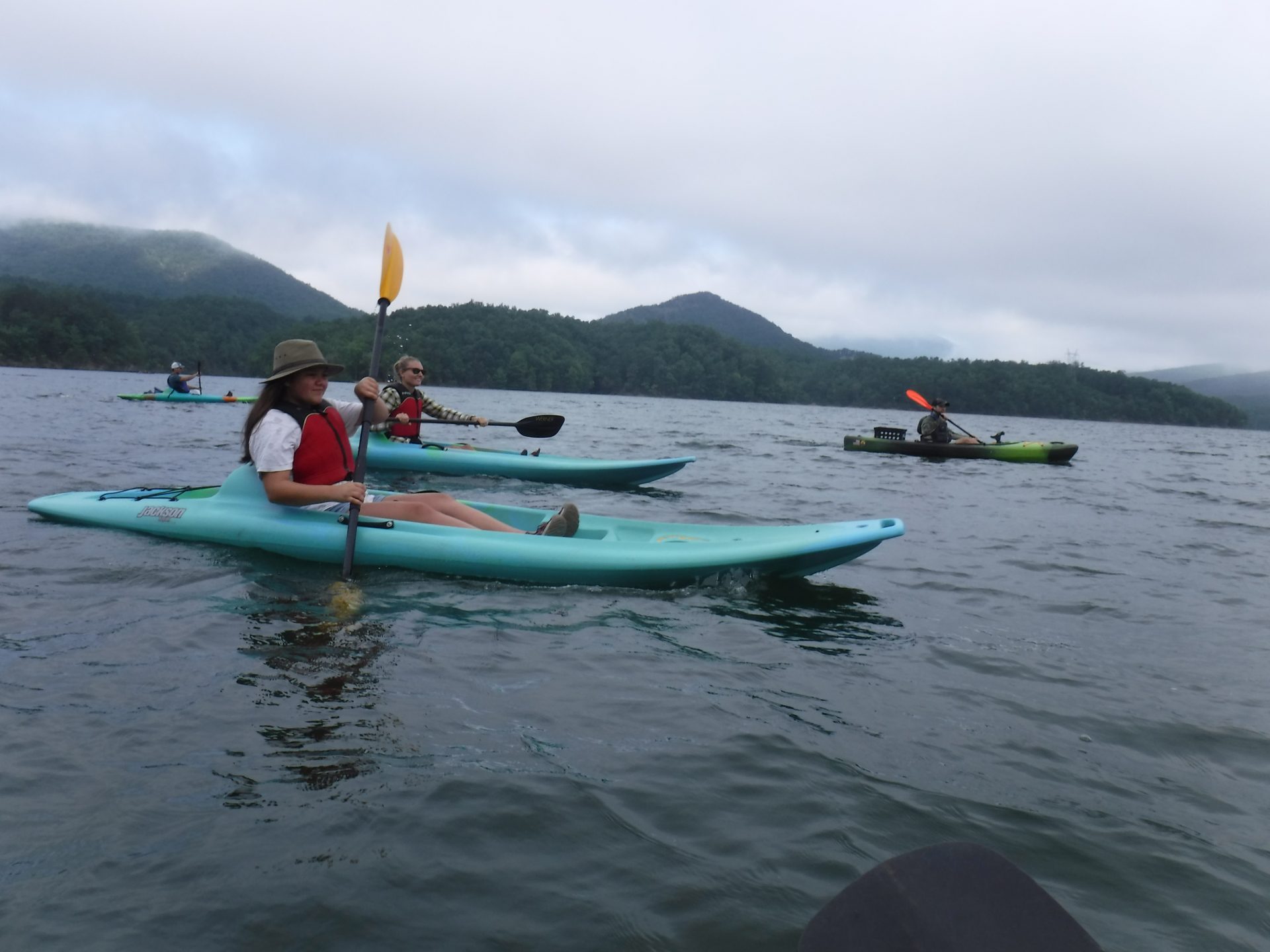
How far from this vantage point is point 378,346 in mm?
5988

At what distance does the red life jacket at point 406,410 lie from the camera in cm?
1005

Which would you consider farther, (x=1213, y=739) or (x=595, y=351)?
(x=595, y=351)

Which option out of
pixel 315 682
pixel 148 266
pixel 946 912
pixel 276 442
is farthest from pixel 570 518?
pixel 148 266

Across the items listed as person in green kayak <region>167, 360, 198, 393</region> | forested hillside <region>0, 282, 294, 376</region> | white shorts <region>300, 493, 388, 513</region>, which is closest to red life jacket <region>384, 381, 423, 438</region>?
white shorts <region>300, 493, 388, 513</region>

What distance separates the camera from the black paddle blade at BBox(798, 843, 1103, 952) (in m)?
1.47

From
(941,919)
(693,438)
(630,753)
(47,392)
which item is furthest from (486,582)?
(47,392)

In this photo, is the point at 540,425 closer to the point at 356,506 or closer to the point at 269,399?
the point at 356,506

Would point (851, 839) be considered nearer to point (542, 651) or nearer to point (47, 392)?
point (542, 651)

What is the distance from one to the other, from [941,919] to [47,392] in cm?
3348

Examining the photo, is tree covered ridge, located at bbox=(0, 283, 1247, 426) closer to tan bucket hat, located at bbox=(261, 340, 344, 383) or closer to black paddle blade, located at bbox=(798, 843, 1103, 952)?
tan bucket hat, located at bbox=(261, 340, 344, 383)

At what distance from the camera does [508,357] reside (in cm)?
7788

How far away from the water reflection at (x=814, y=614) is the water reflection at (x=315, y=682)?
198 centimetres

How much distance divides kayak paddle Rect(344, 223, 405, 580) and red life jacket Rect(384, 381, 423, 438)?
353 cm

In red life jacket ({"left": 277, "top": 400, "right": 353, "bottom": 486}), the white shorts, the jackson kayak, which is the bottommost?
the white shorts
